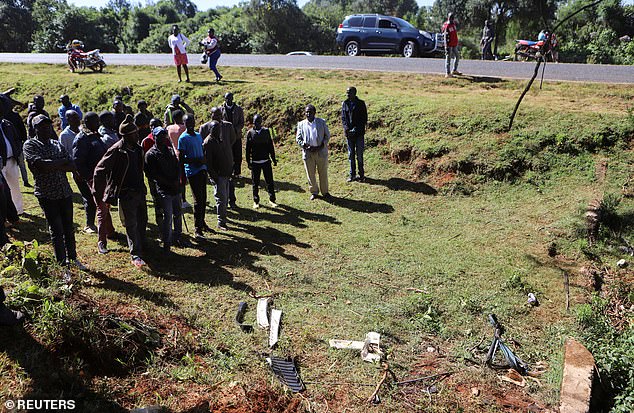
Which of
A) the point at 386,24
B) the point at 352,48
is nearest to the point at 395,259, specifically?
the point at 386,24

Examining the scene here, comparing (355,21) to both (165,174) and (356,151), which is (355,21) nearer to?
(356,151)

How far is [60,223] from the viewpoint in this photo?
19.9 feet

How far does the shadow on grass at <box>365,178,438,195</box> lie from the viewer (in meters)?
10.1

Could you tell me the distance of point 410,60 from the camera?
18.9 meters

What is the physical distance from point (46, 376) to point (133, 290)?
6.52ft

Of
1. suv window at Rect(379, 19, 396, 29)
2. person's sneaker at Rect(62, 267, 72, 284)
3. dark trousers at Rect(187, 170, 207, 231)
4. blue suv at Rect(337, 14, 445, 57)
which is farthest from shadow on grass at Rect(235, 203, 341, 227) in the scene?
suv window at Rect(379, 19, 396, 29)

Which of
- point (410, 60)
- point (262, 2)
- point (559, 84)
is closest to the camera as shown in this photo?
point (559, 84)

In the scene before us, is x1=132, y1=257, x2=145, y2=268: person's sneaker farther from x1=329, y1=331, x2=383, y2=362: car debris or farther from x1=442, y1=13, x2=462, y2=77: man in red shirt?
x1=442, y1=13, x2=462, y2=77: man in red shirt

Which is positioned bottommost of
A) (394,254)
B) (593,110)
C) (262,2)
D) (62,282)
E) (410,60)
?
(394,254)

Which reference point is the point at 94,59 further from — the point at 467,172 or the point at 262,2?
the point at 262,2

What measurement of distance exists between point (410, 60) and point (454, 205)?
11065 mm

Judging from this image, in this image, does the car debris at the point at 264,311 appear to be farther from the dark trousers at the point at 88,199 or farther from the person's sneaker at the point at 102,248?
the dark trousers at the point at 88,199

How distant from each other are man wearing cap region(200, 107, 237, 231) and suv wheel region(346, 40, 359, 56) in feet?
52.7

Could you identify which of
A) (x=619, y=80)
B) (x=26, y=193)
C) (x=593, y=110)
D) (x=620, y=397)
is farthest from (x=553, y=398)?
(x=619, y=80)
